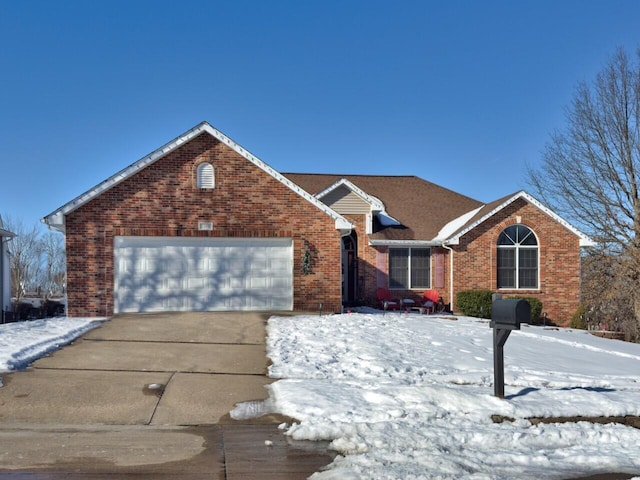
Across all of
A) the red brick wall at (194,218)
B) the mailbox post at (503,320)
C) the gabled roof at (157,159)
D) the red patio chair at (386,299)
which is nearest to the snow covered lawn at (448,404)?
the mailbox post at (503,320)

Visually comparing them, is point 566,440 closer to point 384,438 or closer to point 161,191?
point 384,438

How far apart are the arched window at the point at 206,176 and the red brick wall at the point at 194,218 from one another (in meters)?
0.14

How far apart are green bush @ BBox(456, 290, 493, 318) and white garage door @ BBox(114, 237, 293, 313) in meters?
7.13

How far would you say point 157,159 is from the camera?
50.5 feet

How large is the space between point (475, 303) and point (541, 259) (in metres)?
3.33

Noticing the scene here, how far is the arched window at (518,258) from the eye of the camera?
66.6 feet

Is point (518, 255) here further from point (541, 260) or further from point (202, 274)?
point (202, 274)

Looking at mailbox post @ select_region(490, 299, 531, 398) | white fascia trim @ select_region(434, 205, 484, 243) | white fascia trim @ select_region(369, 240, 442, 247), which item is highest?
white fascia trim @ select_region(434, 205, 484, 243)

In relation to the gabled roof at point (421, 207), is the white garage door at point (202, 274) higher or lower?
lower

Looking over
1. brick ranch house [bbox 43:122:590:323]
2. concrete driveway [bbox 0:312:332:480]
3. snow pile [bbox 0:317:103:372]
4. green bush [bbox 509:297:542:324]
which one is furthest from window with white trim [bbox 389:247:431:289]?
concrete driveway [bbox 0:312:332:480]

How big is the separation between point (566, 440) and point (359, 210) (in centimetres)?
1656

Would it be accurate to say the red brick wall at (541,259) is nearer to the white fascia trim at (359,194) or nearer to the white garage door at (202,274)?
the white fascia trim at (359,194)

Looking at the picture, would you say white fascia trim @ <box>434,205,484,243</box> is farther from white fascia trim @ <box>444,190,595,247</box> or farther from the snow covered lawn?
the snow covered lawn

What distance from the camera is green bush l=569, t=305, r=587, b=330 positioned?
19.5 metres
